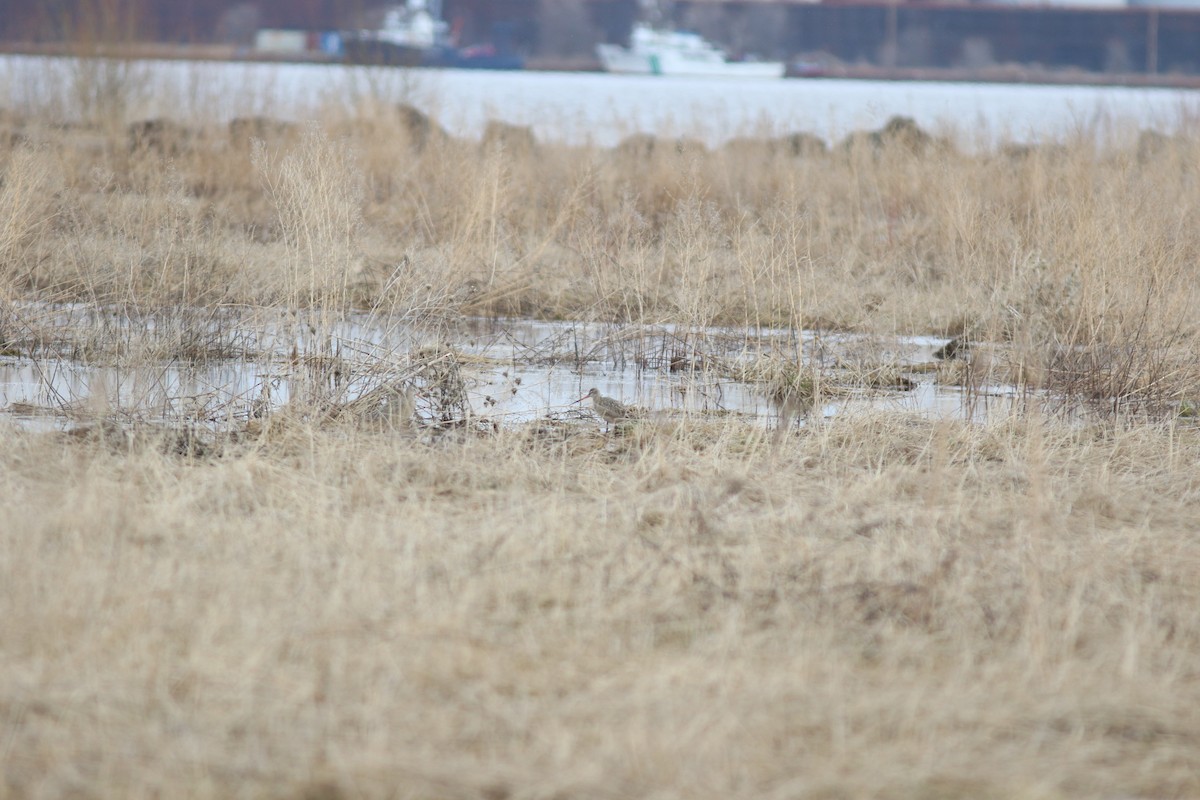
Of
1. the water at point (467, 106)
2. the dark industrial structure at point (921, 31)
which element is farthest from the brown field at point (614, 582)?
the dark industrial structure at point (921, 31)

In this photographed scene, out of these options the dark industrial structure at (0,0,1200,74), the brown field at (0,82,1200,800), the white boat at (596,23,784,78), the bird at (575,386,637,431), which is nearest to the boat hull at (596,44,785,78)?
the white boat at (596,23,784,78)

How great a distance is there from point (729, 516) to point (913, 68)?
206 feet

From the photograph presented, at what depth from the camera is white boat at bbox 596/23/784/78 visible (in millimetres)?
65500

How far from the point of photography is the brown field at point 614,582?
2293 mm

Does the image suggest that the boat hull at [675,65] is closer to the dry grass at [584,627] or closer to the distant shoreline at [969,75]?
the distant shoreline at [969,75]

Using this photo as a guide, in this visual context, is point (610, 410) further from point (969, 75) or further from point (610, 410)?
point (969, 75)

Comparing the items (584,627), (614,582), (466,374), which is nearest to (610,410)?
(466,374)

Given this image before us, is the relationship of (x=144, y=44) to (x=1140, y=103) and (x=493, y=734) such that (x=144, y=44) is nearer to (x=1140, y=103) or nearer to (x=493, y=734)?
(x=1140, y=103)

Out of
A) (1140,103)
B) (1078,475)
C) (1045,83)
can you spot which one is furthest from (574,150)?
(1045,83)

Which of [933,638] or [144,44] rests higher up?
[144,44]

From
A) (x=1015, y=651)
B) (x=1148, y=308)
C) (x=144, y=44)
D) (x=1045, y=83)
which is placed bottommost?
(x=1015, y=651)

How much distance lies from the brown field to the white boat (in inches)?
2410

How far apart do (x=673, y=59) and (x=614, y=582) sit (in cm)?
6604

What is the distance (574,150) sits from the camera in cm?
1323
